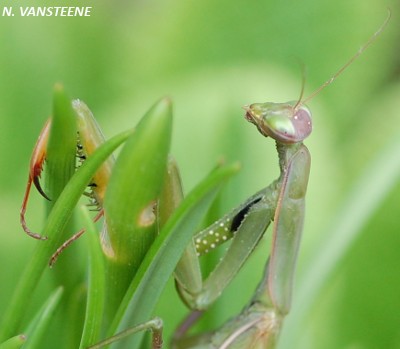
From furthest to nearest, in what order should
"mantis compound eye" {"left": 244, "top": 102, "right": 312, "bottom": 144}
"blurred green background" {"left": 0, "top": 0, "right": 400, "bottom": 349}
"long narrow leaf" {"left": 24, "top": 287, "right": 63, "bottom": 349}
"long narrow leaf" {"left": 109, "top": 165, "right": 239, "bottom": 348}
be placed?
"blurred green background" {"left": 0, "top": 0, "right": 400, "bottom": 349} → "mantis compound eye" {"left": 244, "top": 102, "right": 312, "bottom": 144} → "long narrow leaf" {"left": 24, "top": 287, "right": 63, "bottom": 349} → "long narrow leaf" {"left": 109, "top": 165, "right": 239, "bottom": 348}

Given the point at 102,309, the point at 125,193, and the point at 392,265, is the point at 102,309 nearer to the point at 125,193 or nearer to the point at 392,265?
the point at 125,193

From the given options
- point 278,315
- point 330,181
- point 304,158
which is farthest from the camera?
point 330,181

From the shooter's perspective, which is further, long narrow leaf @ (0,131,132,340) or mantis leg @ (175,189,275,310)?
mantis leg @ (175,189,275,310)

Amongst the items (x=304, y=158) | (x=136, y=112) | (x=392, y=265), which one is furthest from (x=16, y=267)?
(x=392, y=265)

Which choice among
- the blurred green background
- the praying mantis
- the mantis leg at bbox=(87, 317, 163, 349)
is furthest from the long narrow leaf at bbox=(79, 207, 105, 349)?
the blurred green background

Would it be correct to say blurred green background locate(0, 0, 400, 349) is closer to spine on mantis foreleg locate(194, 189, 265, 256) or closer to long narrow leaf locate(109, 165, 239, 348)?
spine on mantis foreleg locate(194, 189, 265, 256)
